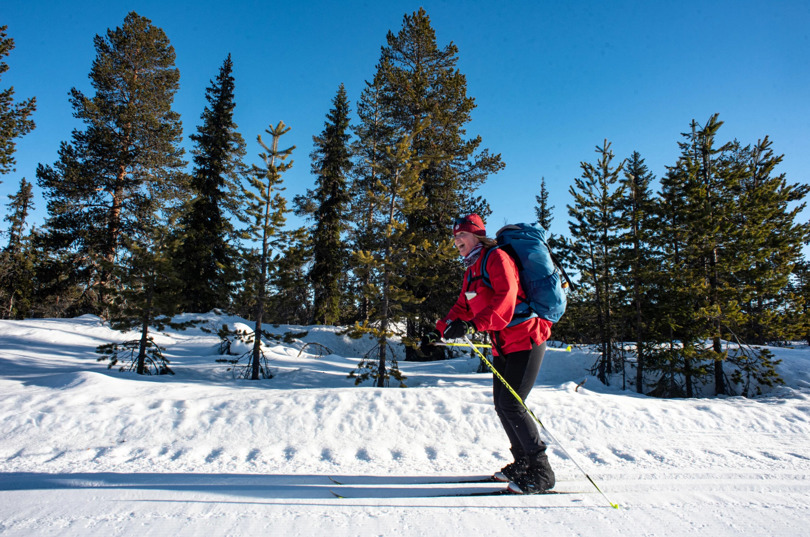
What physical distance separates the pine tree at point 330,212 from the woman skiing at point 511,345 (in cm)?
1836

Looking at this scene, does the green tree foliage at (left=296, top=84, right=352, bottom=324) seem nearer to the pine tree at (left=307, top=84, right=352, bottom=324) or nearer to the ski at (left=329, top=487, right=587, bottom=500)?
the pine tree at (left=307, top=84, right=352, bottom=324)

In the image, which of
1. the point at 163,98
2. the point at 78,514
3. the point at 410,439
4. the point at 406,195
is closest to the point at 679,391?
the point at 406,195

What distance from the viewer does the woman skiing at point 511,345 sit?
2.85 metres

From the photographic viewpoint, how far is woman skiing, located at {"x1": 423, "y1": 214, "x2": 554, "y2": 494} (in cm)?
285

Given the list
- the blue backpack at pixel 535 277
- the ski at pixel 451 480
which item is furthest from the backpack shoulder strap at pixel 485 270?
the ski at pixel 451 480

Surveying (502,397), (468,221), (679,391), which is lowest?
(679,391)

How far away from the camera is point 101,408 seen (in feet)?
16.5

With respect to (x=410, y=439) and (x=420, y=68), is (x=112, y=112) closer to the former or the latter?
(x=420, y=68)

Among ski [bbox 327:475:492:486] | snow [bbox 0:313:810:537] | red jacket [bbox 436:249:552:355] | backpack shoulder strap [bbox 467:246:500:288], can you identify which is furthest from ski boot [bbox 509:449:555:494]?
backpack shoulder strap [bbox 467:246:500:288]

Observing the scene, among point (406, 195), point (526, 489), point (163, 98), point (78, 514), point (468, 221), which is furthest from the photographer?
point (163, 98)

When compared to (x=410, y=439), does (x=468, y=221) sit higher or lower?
higher

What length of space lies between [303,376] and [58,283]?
48.3 ft

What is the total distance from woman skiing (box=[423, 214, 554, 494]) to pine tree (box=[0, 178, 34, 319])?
39.4 meters

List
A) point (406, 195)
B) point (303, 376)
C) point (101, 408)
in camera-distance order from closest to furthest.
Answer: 1. point (101, 408)
2. point (406, 195)
3. point (303, 376)
